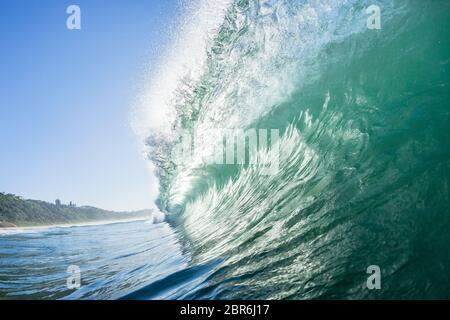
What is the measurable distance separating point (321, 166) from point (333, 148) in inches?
14.4

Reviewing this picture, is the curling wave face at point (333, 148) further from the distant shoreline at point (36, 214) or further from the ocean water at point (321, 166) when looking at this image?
the distant shoreline at point (36, 214)

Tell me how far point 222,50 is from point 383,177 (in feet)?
20.1

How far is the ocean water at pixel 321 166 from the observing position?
2662mm

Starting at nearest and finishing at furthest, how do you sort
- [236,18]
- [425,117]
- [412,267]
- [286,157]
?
[412,267] < [425,117] < [286,157] < [236,18]

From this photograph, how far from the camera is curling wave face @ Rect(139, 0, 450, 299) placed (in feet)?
8.65

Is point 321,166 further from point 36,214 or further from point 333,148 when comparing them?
point 36,214

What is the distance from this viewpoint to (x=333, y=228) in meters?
3.21

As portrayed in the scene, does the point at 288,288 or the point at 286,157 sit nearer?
the point at 288,288

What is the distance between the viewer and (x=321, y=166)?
4.59m

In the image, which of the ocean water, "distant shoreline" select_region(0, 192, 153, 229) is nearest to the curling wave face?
the ocean water

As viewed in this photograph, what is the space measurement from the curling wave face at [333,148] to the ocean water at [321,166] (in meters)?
0.02

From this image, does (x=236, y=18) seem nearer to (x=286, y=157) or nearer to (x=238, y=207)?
(x=286, y=157)

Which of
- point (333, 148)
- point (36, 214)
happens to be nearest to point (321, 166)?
point (333, 148)

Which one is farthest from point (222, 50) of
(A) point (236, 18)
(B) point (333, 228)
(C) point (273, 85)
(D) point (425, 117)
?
(B) point (333, 228)
